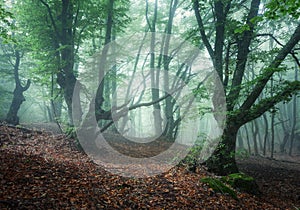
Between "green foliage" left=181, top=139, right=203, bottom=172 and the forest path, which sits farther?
"green foliage" left=181, top=139, right=203, bottom=172

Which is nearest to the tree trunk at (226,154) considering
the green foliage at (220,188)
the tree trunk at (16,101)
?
the green foliage at (220,188)

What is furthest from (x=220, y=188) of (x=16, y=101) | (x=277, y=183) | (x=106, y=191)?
(x=16, y=101)

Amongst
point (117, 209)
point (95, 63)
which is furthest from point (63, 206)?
point (95, 63)

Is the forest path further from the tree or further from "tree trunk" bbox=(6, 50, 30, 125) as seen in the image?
"tree trunk" bbox=(6, 50, 30, 125)

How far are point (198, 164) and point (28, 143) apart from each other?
826 centimetres

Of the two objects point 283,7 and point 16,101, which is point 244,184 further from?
point 16,101

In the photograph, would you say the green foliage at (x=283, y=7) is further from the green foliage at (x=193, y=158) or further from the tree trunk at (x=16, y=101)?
the tree trunk at (x=16, y=101)

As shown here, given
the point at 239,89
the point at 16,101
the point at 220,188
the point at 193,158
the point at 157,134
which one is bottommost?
the point at 220,188

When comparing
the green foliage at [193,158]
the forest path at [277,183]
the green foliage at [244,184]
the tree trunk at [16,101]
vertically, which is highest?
the tree trunk at [16,101]

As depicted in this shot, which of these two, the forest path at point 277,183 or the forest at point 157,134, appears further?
the forest path at point 277,183

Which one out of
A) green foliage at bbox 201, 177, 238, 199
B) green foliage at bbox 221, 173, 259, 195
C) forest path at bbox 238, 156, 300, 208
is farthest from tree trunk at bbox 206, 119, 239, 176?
green foliage at bbox 201, 177, 238, 199

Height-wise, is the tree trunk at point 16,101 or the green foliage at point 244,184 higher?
the tree trunk at point 16,101

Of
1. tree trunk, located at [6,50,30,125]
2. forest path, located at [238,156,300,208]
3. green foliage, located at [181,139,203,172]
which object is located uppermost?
tree trunk, located at [6,50,30,125]

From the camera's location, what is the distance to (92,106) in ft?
38.1
